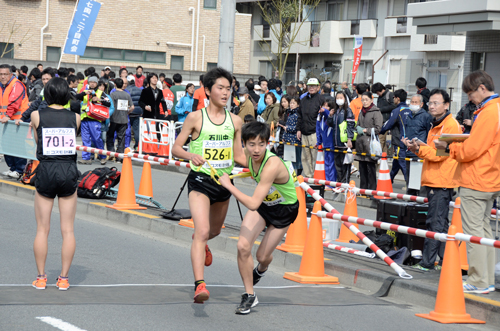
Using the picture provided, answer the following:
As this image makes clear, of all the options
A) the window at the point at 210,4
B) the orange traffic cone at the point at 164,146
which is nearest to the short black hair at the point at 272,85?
the orange traffic cone at the point at 164,146

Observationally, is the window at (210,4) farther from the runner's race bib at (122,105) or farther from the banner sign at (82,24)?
the runner's race bib at (122,105)

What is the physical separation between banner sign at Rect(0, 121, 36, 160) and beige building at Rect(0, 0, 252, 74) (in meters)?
23.8

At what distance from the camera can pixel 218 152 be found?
6.49 m

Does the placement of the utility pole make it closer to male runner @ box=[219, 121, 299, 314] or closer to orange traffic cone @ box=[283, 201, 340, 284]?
orange traffic cone @ box=[283, 201, 340, 284]

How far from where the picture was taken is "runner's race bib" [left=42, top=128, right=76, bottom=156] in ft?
21.3

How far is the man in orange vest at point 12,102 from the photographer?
14.2 m

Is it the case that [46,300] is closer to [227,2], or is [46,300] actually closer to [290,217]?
[290,217]

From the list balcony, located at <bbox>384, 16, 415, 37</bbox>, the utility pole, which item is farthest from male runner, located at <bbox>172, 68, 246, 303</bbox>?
balcony, located at <bbox>384, 16, 415, 37</bbox>

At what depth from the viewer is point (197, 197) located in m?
6.34

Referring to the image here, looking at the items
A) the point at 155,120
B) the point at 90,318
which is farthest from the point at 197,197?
the point at 155,120

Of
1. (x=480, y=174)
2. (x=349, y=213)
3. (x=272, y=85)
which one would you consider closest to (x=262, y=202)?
(x=480, y=174)

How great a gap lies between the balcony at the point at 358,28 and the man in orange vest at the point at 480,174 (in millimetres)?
34708

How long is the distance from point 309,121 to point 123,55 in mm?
25989

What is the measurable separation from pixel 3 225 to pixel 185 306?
16.1 feet
